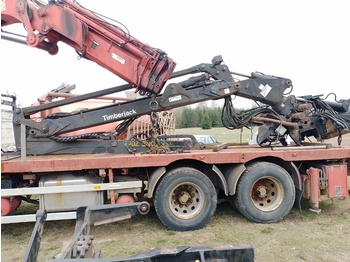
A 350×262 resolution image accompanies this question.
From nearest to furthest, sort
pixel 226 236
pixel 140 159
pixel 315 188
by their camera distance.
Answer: pixel 226 236
pixel 140 159
pixel 315 188

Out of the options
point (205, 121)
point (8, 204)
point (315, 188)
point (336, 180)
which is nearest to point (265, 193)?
point (315, 188)

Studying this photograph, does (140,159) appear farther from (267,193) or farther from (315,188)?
(315,188)

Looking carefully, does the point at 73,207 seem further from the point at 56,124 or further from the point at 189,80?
the point at 189,80

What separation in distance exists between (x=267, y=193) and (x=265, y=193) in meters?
0.11

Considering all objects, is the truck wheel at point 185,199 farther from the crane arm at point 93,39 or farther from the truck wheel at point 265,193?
the crane arm at point 93,39

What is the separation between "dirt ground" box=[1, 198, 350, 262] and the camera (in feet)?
14.1

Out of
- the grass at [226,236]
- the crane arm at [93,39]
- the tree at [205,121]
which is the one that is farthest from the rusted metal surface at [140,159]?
the tree at [205,121]

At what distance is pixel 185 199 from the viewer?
5219 mm

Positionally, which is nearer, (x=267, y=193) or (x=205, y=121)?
(x=267, y=193)

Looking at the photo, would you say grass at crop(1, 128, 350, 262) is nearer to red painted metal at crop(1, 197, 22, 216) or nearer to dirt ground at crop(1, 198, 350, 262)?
dirt ground at crop(1, 198, 350, 262)

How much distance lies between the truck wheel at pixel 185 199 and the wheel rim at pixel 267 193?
34.1 inches

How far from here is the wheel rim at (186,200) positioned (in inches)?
204

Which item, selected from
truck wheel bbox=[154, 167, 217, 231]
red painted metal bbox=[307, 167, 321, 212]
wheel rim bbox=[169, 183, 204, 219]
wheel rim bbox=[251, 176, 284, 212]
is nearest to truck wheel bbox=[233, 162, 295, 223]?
wheel rim bbox=[251, 176, 284, 212]

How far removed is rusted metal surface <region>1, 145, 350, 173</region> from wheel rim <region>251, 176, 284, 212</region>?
1.53 ft
